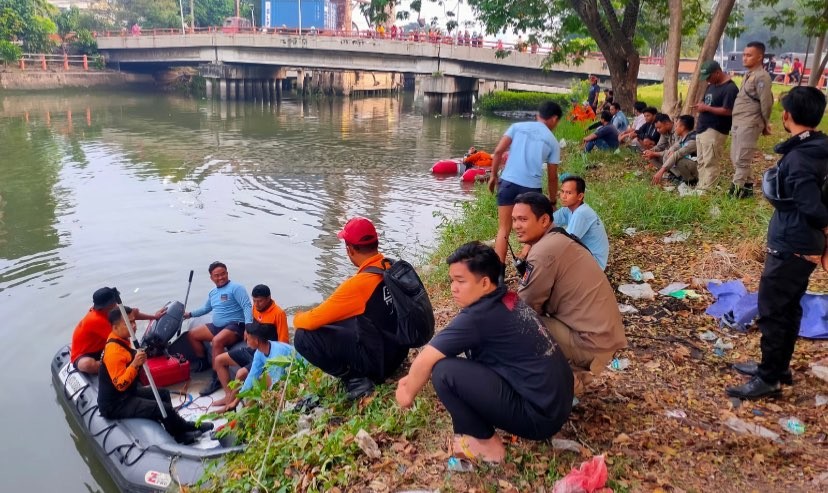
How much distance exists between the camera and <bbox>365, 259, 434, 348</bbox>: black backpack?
13.1 ft

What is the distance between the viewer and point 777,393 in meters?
3.87

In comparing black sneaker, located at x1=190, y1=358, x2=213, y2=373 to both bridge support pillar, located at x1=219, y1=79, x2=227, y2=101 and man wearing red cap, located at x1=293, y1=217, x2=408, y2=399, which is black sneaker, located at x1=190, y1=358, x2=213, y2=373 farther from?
bridge support pillar, located at x1=219, y1=79, x2=227, y2=101

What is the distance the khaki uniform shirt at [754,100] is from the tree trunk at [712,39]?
3.16m

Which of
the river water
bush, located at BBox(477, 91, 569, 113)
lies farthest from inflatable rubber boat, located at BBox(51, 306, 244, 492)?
bush, located at BBox(477, 91, 569, 113)

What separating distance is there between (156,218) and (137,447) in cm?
820

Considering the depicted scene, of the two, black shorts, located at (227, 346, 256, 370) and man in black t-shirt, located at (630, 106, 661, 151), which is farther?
man in black t-shirt, located at (630, 106, 661, 151)

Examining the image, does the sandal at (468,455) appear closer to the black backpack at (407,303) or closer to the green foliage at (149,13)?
the black backpack at (407,303)

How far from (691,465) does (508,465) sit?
0.94 meters

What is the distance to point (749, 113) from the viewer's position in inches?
283

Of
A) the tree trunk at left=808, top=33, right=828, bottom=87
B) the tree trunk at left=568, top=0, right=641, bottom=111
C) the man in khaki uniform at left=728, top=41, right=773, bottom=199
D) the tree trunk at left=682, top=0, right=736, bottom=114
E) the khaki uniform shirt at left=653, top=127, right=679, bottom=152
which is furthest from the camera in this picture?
the tree trunk at left=808, top=33, right=828, bottom=87

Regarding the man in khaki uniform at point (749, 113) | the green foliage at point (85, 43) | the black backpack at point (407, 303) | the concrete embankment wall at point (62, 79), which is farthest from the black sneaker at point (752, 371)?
the green foliage at point (85, 43)

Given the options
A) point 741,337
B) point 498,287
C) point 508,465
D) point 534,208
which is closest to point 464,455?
point 508,465

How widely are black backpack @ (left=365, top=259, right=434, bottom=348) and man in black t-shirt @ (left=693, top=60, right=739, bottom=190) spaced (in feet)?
17.7

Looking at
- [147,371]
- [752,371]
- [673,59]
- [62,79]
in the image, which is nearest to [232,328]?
[147,371]
